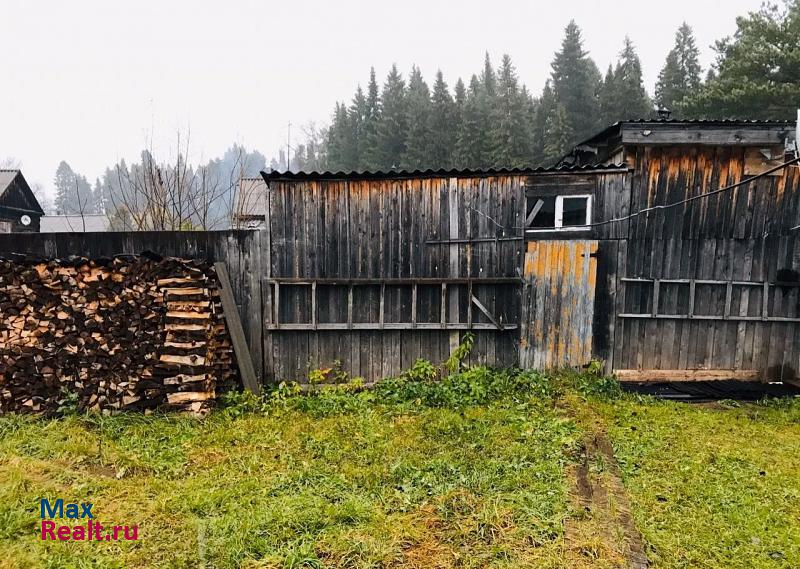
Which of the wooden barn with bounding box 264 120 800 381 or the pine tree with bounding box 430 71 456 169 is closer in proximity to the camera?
the wooden barn with bounding box 264 120 800 381

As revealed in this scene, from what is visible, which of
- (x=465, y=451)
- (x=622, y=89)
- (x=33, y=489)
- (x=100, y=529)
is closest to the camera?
(x=100, y=529)

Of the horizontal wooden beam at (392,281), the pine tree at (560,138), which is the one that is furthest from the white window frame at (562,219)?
the pine tree at (560,138)

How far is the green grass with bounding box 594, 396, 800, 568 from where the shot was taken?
107 inches

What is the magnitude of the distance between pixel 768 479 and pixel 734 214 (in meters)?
3.89

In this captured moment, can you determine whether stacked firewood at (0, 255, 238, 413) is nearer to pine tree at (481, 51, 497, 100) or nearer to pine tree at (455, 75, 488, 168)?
pine tree at (455, 75, 488, 168)

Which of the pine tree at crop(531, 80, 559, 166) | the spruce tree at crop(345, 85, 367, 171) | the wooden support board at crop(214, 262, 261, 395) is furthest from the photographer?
the spruce tree at crop(345, 85, 367, 171)

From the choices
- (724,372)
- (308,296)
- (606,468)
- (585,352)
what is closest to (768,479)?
(606,468)

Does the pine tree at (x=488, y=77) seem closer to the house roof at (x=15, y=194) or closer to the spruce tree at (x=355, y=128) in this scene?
the spruce tree at (x=355, y=128)

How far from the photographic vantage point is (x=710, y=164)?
5668 millimetres

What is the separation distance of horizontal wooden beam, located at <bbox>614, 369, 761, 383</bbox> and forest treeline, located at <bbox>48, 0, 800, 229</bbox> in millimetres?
6957

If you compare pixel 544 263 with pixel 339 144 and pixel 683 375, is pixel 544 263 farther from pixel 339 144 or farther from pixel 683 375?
pixel 339 144

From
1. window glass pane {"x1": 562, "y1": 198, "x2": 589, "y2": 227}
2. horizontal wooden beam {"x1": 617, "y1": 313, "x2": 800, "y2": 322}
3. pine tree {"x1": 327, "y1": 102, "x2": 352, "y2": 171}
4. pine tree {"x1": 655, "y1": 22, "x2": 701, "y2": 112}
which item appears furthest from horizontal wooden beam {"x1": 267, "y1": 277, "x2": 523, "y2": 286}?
pine tree {"x1": 327, "y1": 102, "x2": 352, "y2": 171}

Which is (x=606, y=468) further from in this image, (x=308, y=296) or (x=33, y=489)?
(x=33, y=489)

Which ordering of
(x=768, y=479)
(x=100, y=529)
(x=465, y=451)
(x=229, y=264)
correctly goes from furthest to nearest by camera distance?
(x=229, y=264) → (x=465, y=451) → (x=768, y=479) → (x=100, y=529)
